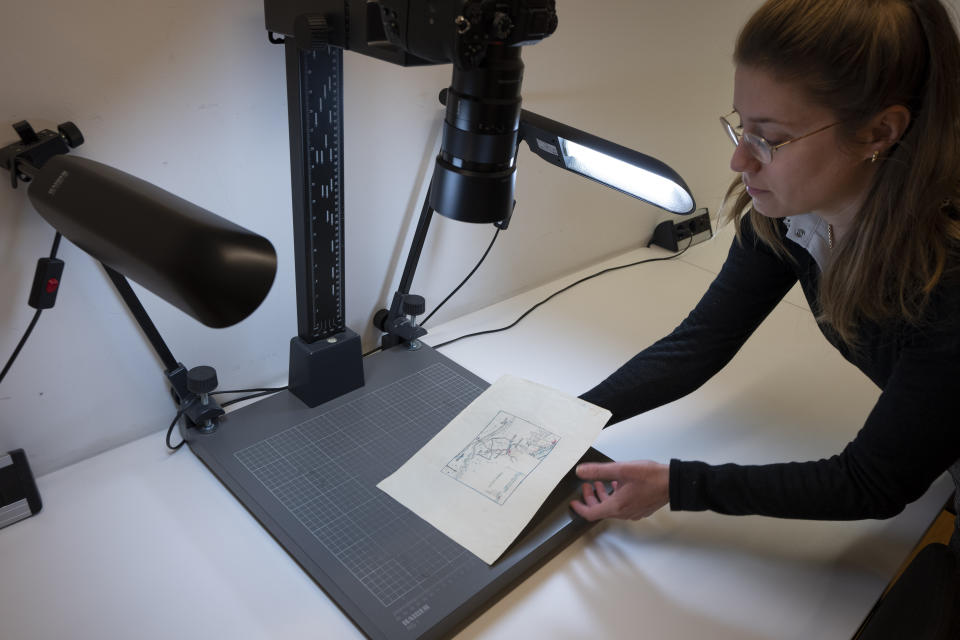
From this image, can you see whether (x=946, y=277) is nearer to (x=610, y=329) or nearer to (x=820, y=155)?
(x=820, y=155)

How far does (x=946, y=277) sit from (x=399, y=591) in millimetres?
699

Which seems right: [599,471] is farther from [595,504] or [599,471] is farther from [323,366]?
[323,366]

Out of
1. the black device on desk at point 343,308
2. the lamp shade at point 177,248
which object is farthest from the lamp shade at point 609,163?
the lamp shade at point 177,248

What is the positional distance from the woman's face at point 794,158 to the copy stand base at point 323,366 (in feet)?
1.94

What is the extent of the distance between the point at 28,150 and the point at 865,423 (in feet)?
3.25

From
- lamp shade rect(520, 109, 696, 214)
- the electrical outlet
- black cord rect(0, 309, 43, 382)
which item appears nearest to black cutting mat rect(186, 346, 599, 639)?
black cord rect(0, 309, 43, 382)

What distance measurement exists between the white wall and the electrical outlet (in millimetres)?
418

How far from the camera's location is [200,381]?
91cm

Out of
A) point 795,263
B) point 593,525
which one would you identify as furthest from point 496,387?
point 795,263

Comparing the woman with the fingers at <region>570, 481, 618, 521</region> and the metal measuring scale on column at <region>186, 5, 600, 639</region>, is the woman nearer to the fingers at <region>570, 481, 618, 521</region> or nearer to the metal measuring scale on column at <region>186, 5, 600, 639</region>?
the fingers at <region>570, 481, 618, 521</region>

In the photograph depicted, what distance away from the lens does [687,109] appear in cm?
172

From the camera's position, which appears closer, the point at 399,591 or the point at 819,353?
the point at 399,591

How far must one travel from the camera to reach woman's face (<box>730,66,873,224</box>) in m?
0.74

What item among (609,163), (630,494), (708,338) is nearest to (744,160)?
(609,163)
